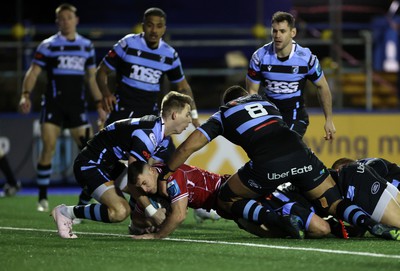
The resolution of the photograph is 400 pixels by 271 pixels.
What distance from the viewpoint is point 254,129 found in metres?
8.27

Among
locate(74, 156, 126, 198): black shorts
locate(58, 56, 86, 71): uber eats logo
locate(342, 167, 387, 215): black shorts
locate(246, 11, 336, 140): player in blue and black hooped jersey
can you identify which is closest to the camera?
locate(342, 167, 387, 215): black shorts

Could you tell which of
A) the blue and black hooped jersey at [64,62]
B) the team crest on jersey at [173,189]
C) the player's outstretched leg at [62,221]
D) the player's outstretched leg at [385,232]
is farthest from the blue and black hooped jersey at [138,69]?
the player's outstretched leg at [385,232]

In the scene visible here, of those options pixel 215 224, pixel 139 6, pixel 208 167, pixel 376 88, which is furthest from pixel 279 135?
pixel 139 6

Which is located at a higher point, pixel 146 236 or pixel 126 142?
pixel 126 142

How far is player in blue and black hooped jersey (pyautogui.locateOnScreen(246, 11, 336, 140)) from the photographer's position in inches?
397

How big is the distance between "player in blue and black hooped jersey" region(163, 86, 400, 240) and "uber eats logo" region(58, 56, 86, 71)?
13.2 feet

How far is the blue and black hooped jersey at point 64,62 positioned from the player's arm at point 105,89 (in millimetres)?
1262

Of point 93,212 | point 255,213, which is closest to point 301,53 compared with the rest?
point 255,213

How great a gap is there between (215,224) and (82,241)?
7.62ft

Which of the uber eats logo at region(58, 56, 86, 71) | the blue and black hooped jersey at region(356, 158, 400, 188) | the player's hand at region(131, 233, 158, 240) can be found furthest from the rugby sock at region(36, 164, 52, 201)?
the blue and black hooped jersey at region(356, 158, 400, 188)

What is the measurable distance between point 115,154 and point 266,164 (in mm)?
1342

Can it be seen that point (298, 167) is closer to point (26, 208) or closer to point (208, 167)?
point (26, 208)

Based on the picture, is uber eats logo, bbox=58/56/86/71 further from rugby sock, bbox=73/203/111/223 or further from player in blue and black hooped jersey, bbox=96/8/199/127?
rugby sock, bbox=73/203/111/223

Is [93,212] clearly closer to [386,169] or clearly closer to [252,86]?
[252,86]
